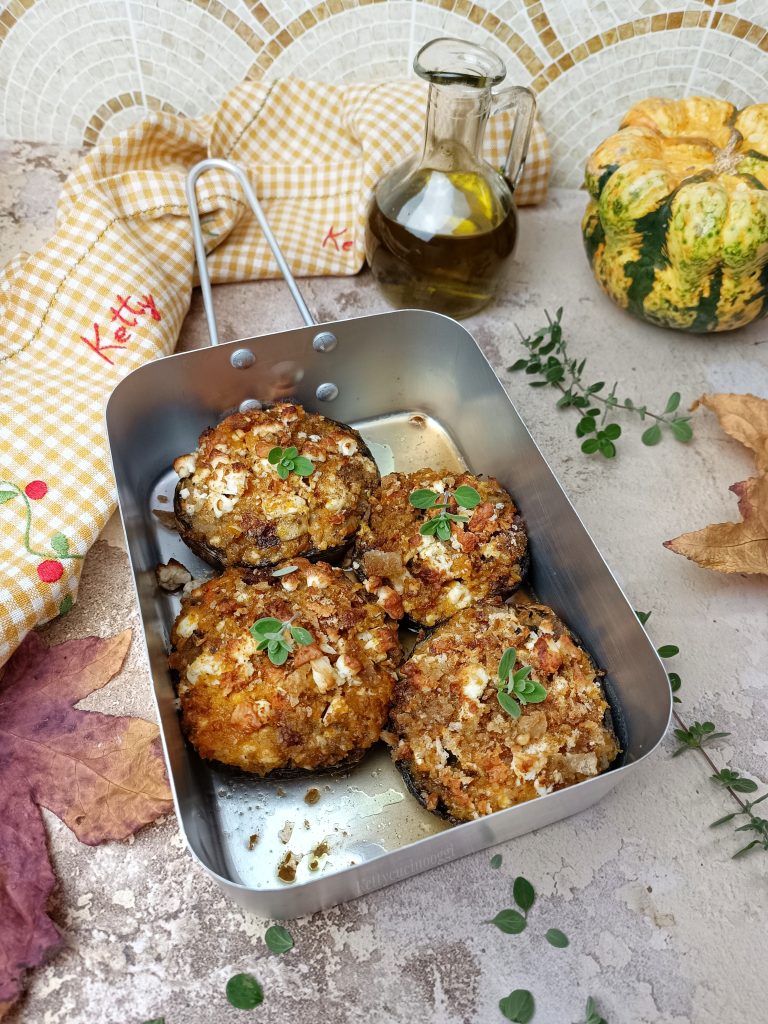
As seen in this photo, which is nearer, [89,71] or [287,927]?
[287,927]

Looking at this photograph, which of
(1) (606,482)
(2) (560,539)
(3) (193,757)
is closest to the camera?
(3) (193,757)

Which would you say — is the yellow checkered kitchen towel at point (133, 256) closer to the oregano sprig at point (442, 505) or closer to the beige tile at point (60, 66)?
the beige tile at point (60, 66)

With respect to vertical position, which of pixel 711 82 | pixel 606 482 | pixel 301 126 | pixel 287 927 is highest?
pixel 711 82

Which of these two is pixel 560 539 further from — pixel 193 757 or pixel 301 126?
pixel 301 126

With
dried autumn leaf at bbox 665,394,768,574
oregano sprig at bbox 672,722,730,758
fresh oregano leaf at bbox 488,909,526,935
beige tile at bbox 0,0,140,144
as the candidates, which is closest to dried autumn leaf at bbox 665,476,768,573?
dried autumn leaf at bbox 665,394,768,574

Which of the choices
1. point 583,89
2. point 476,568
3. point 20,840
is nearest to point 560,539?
point 476,568

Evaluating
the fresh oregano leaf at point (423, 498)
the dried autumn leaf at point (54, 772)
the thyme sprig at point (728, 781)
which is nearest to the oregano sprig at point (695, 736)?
the thyme sprig at point (728, 781)

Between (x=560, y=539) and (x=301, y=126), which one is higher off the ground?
(x=301, y=126)
